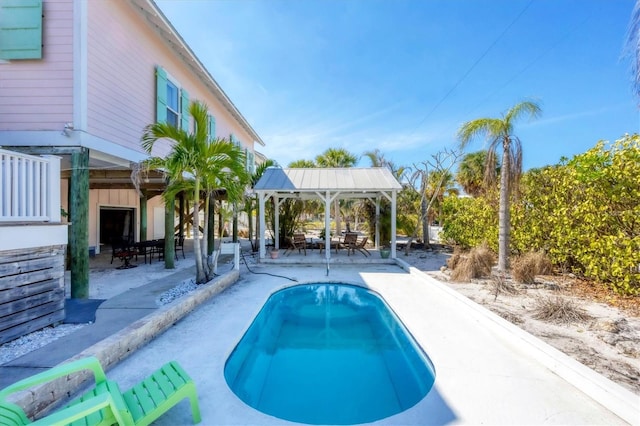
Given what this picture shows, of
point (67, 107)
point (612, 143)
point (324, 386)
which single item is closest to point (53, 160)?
point (67, 107)

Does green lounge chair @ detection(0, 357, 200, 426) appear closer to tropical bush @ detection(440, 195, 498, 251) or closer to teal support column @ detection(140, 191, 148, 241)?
tropical bush @ detection(440, 195, 498, 251)

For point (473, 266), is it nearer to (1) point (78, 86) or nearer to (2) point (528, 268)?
(2) point (528, 268)

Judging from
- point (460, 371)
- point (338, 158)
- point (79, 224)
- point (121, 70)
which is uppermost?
point (338, 158)

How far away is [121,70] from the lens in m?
6.71

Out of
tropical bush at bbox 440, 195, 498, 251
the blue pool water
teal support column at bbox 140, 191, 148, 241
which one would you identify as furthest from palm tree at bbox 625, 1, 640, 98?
teal support column at bbox 140, 191, 148, 241

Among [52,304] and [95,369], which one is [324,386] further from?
[52,304]

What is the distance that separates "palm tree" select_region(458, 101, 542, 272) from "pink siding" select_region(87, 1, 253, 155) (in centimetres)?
922

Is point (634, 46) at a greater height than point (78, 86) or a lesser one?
lesser

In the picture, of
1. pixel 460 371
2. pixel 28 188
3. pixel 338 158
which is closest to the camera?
pixel 460 371

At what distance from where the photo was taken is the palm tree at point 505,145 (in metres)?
7.64

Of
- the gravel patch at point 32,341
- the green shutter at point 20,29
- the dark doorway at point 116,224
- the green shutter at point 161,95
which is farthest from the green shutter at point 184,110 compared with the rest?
the gravel patch at point 32,341

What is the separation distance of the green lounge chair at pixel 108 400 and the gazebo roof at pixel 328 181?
813 centimetres

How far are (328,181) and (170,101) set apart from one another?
6196mm

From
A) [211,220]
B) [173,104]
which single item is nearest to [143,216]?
[211,220]
